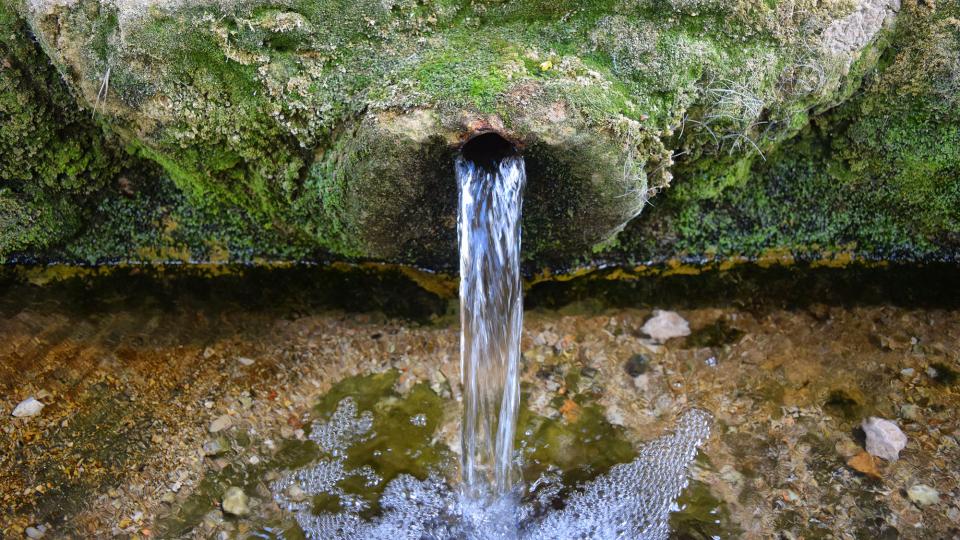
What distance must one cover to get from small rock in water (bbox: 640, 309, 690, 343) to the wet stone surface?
46 mm

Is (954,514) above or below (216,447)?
below

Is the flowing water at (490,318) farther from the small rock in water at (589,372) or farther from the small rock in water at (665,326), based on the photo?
the small rock in water at (665,326)

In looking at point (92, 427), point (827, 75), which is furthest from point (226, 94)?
point (827, 75)

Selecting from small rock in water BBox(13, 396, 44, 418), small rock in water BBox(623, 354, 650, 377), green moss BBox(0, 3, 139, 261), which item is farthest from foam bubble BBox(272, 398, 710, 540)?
green moss BBox(0, 3, 139, 261)

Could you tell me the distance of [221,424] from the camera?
328 centimetres

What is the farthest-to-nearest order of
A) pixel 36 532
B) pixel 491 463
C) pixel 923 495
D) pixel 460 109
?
pixel 491 463 → pixel 923 495 → pixel 36 532 → pixel 460 109

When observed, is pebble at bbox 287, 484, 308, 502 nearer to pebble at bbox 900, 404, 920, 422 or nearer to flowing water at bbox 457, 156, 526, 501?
flowing water at bbox 457, 156, 526, 501

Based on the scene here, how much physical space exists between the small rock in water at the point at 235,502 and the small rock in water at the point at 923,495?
2.87 m

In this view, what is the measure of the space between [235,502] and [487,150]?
1853 millimetres

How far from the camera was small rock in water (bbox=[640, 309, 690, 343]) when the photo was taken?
3.76 m

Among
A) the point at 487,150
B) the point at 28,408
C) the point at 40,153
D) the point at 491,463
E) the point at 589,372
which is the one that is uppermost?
the point at 40,153

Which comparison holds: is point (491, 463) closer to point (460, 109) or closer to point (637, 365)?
point (637, 365)

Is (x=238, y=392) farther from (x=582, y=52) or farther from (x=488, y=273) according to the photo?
(x=582, y=52)

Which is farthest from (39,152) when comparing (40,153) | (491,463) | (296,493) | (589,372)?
(589,372)
